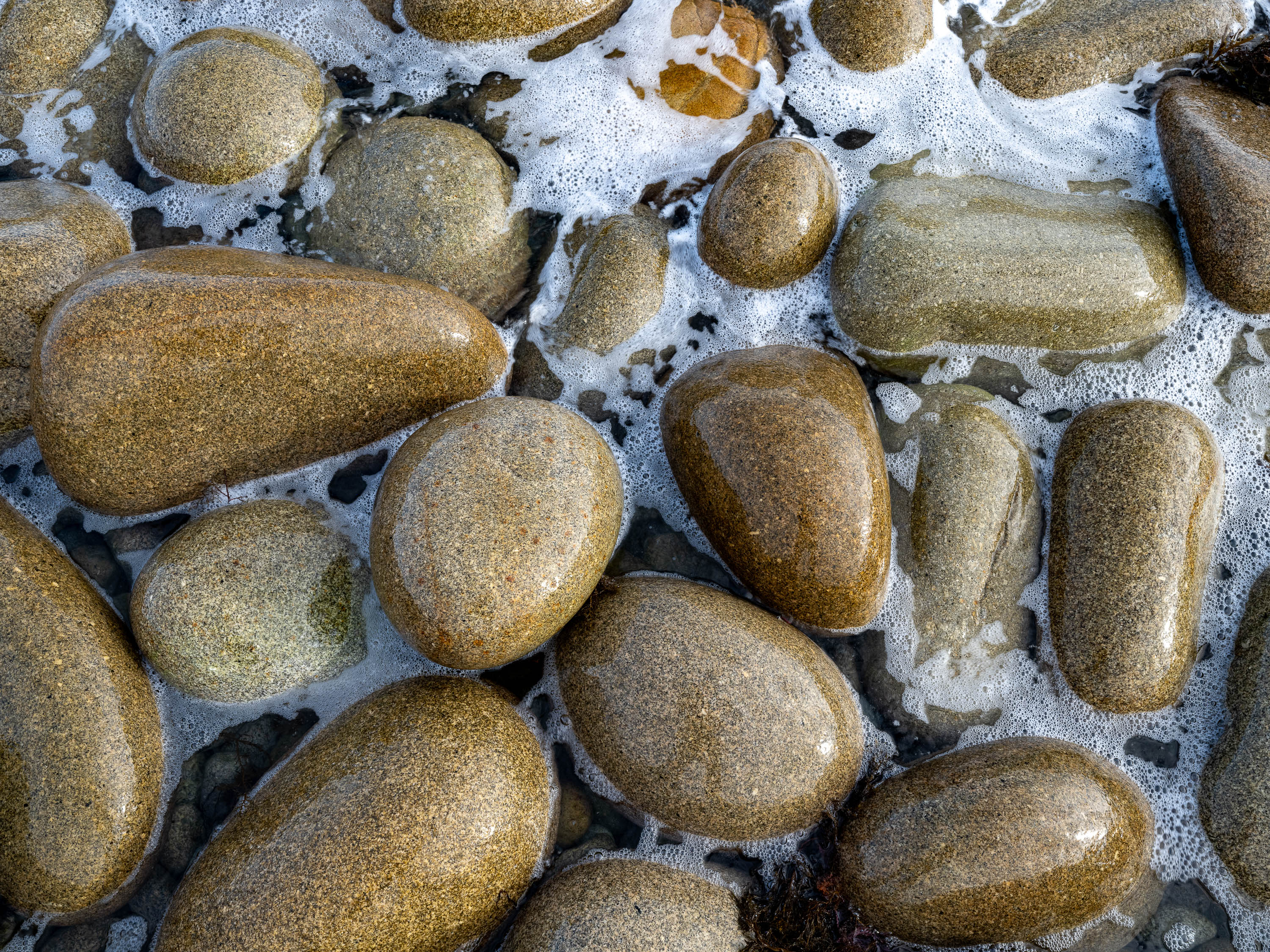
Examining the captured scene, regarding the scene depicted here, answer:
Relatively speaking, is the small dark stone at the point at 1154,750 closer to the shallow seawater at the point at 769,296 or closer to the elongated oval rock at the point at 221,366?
the shallow seawater at the point at 769,296

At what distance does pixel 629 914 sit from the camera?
259cm

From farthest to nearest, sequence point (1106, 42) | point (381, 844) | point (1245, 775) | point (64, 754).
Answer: point (1106, 42)
point (1245, 775)
point (64, 754)
point (381, 844)

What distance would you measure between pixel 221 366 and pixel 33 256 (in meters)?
0.94

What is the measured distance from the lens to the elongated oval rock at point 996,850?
264 cm

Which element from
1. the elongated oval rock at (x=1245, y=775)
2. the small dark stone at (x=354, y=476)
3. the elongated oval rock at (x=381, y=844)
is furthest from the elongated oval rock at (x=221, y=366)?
the elongated oval rock at (x=1245, y=775)

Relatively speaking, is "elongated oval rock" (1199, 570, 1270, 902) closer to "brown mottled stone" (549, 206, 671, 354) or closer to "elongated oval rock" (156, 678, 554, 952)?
"elongated oval rock" (156, 678, 554, 952)

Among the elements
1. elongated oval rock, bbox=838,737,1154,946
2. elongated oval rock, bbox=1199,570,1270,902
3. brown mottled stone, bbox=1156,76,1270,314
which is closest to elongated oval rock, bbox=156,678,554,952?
elongated oval rock, bbox=838,737,1154,946

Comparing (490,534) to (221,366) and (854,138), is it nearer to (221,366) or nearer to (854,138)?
(221,366)

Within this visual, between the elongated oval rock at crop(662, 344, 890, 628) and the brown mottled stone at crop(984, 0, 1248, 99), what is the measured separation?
6.03 feet

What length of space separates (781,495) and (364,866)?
5.95ft

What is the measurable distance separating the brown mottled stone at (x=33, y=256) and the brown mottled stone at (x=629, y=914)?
267 centimetres

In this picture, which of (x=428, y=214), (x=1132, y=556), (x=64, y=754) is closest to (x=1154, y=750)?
(x=1132, y=556)

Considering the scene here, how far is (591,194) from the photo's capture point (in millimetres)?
3531

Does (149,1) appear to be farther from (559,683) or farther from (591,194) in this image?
(559,683)
